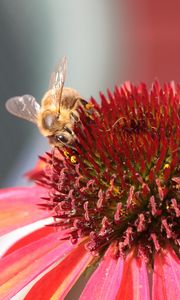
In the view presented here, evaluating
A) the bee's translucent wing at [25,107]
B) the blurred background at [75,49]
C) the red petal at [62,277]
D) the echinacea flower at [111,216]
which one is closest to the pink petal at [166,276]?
the echinacea flower at [111,216]

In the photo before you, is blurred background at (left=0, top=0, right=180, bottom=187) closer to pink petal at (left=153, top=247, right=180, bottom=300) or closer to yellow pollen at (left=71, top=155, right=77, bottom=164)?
yellow pollen at (left=71, top=155, right=77, bottom=164)

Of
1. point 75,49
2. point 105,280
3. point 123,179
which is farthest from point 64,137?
point 75,49

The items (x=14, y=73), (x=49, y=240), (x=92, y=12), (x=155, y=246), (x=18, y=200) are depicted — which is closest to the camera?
(x=155, y=246)

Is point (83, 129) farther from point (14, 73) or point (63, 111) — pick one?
point (14, 73)

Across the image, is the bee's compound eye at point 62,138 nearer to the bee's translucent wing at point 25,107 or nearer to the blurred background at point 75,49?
the bee's translucent wing at point 25,107

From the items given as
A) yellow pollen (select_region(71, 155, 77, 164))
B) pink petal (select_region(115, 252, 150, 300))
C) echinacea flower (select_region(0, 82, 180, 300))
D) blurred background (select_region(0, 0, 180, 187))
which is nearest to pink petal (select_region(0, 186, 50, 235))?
echinacea flower (select_region(0, 82, 180, 300))

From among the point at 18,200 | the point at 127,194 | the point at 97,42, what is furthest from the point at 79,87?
the point at 127,194

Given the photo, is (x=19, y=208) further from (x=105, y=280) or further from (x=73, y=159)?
(x=105, y=280)
